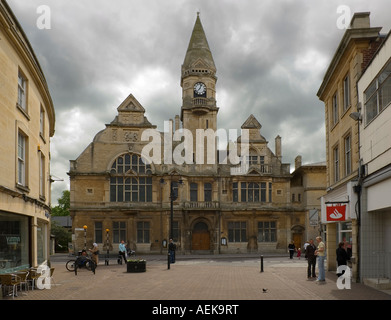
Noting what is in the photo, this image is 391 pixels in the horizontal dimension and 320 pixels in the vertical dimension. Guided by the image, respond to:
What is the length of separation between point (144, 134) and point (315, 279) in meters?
29.9

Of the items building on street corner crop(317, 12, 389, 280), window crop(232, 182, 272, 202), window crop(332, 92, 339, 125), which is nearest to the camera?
building on street corner crop(317, 12, 389, 280)

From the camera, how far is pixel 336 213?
20.0m

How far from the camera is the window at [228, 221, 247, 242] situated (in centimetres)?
4756

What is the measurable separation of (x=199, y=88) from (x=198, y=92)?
0.44 metres

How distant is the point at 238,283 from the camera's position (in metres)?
18.0

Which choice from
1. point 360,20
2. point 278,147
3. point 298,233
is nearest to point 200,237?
point 298,233

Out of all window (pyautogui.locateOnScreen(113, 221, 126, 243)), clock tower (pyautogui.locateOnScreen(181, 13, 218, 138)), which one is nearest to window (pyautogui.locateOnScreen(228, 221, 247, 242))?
clock tower (pyautogui.locateOnScreen(181, 13, 218, 138))

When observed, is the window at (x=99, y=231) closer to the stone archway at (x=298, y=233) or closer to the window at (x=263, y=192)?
the window at (x=263, y=192)

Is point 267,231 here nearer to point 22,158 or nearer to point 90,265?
point 90,265

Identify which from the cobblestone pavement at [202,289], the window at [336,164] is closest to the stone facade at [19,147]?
the cobblestone pavement at [202,289]

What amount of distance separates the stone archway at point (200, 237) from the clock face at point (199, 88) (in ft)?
43.9

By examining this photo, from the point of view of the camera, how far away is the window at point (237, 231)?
156 ft

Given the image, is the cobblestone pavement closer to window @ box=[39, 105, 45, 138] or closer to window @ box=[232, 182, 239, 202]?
window @ box=[39, 105, 45, 138]
